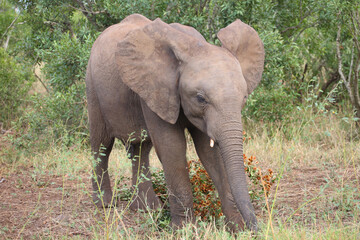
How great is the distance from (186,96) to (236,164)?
2.47 ft

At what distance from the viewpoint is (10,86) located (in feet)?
35.0

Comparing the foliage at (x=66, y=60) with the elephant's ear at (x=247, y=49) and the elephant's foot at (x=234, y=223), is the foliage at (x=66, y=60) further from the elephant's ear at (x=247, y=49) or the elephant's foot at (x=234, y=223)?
the elephant's foot at (x=234, y=223)

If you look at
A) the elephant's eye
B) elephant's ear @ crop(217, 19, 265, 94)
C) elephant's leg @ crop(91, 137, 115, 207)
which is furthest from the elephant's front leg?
elephant's leg @ crop(91, 137, 115, 207)

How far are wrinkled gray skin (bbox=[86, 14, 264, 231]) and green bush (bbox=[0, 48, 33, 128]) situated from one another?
5.38 m

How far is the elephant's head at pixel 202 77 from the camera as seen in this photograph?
4207mm

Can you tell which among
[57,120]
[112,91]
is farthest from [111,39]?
[57,120]

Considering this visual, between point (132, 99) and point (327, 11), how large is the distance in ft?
15.4

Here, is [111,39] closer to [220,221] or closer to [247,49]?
[247,49]

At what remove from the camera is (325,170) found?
6836 mm

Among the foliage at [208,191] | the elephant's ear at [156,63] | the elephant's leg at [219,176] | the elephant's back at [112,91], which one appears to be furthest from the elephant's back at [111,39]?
the foliage at [208,191]

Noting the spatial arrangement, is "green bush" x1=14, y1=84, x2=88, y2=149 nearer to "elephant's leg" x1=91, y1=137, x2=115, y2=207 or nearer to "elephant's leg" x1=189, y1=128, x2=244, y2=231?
"elephant's leg" x1=91, y1=137, x2=115, y2=207

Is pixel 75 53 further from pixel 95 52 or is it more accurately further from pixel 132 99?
pixel 132 99

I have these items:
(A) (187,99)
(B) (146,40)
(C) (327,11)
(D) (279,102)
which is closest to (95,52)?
(B) (146,40)

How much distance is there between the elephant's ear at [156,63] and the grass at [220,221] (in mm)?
779
